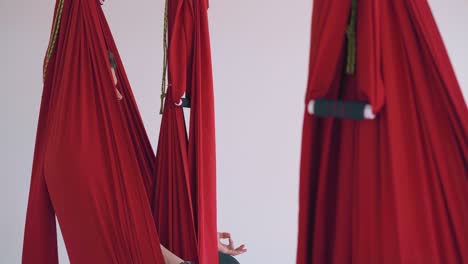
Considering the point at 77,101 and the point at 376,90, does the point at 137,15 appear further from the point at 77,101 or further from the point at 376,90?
the point at 376,90

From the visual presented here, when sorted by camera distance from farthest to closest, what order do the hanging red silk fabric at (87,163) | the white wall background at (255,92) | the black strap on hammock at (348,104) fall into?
the white wall background at (255,92)
the hanging red silk fabric at (87,163)
the black strap on hammock at (348,104)

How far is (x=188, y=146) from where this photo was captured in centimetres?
74

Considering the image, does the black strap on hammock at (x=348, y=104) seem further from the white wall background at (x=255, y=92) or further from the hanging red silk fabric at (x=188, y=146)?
the white wall background at (x=255, y=92)

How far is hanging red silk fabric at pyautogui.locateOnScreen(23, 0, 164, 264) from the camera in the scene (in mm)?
705

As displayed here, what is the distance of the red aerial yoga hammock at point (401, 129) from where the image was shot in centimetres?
46

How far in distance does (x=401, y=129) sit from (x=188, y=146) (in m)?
0.35

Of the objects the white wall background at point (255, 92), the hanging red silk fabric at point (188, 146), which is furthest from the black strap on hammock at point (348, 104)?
the white wall background at point (255, 92)

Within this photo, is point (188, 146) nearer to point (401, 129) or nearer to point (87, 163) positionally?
point (87, 163)

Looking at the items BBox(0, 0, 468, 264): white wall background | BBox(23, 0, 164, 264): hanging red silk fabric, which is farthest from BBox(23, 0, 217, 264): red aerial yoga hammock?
BBox(0, 0, 468, 264): white wall background

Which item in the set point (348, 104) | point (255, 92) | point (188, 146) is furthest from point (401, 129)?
point (255, 92)

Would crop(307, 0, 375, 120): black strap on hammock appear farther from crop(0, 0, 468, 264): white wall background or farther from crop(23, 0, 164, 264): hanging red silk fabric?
crop(0, 0, 468, 264): white wall background

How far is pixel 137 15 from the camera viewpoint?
1.46 m

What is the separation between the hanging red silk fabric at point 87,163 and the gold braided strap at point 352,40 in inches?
14.6

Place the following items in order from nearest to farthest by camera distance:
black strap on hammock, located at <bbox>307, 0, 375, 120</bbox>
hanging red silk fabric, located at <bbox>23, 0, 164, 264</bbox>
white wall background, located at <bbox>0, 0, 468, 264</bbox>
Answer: black strap on hammock, located at <bbox>307, 0, 375, 120</bbox>, hanging red silk fabric, located at <bbox>23, 0, 164, 264</bbox>, white wall background, located at <bbox>0, 0, 468, 264</bbox>
